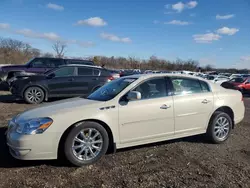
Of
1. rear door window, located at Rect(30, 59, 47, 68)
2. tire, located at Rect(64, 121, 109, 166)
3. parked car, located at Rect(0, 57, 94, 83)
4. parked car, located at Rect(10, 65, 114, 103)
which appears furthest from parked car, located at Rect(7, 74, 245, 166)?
rear door window, located at Rect(30, 59, 47, 68)

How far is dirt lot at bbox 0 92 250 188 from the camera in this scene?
337 cm

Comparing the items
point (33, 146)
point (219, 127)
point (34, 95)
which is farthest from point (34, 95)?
point (219, 127)

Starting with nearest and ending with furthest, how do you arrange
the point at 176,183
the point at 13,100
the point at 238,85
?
the point at 176,183
the point at 13,100
the point at 238,85

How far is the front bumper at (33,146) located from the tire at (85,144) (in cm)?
22

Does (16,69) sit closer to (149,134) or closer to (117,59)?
(149,134)

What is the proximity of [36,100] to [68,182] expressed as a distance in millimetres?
7106

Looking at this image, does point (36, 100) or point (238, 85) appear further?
point (238, 85)

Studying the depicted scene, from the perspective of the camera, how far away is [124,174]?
143 inches

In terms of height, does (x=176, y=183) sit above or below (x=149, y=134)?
below

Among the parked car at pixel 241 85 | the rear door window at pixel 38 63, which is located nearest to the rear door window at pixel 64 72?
the rear door window at pixel 38 63

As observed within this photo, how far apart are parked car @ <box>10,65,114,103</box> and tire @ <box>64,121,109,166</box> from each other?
6.33m

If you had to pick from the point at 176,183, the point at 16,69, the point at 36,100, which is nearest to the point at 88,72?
the point at 36,100

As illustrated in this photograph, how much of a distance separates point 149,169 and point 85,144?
1.08 metres

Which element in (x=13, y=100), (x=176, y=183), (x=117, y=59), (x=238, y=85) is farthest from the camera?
(x=117, y=59)
